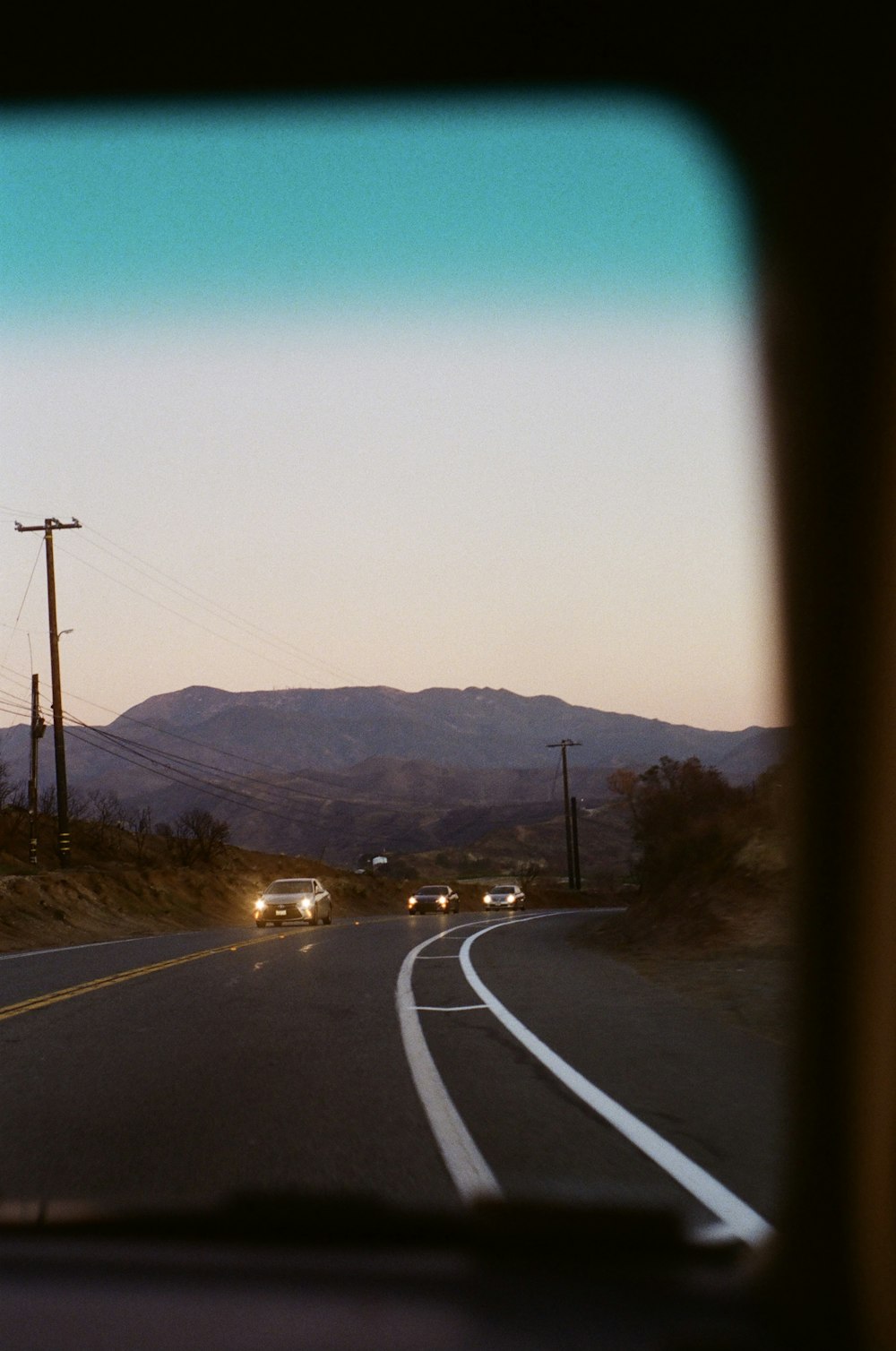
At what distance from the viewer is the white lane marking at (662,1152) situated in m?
5.60

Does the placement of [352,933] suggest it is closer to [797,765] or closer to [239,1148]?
[797,765]

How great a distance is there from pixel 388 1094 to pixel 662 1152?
8.62ft

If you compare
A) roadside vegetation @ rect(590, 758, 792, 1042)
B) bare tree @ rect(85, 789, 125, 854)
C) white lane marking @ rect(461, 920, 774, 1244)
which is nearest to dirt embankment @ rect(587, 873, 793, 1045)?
roadside vegetation @ rect(590, 758, 792, 1042)

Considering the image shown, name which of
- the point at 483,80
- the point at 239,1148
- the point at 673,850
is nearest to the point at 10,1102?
the point at 239,1148

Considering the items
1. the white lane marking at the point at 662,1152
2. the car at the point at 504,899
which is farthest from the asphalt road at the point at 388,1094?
the car at the point at 504,899

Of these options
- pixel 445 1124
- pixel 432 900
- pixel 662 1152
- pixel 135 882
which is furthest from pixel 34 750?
pixel 662 1152

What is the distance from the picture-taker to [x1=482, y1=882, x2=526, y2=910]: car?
219 ft

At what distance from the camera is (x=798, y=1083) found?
8.75 m

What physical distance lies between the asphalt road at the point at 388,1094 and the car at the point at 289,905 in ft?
74.6

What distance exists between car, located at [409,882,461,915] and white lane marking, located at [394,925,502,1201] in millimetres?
45966

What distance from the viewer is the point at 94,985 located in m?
17.5

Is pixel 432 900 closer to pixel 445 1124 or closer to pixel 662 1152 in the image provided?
pixel 445 1124

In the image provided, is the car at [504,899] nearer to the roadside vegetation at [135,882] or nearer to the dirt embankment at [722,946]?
the roadside vegetation at [135,882]

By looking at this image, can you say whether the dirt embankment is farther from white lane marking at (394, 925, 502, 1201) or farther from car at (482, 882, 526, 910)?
car at (482, 882, 526, 910)
